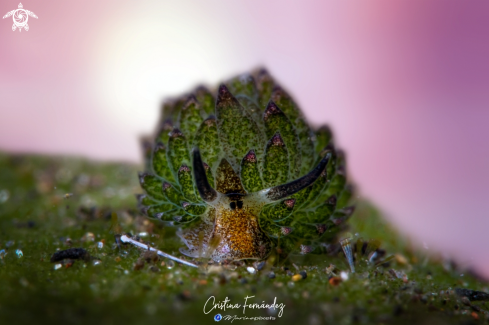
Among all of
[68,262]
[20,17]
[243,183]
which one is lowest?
[68,262]

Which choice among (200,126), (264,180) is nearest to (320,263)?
(264,180)

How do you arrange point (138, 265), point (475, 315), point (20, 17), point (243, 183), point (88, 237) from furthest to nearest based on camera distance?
1. point (20, 17)
2. point (88, 237)
3. point (243, 183)
4. point (138, 265)
5. point (475, 315)

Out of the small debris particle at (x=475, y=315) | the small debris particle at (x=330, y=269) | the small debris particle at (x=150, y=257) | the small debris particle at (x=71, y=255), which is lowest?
the small debris particle at (x=475, y=315)

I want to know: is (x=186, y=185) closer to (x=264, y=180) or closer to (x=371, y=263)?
(x=264, y=180)

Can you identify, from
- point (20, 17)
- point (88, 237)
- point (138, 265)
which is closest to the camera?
point (138, 265)

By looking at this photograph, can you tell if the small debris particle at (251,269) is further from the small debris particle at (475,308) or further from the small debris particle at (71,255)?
the small debris particle at (475,308)

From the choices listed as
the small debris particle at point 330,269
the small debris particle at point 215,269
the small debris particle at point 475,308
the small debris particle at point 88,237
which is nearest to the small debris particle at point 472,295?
the small debris particle at point 475,308

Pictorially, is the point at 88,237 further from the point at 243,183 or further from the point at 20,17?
the point at 20,17

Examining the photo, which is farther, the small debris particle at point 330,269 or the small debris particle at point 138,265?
the small debris particle at point 330,269

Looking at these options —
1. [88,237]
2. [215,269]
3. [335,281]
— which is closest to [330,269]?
[335,281]
